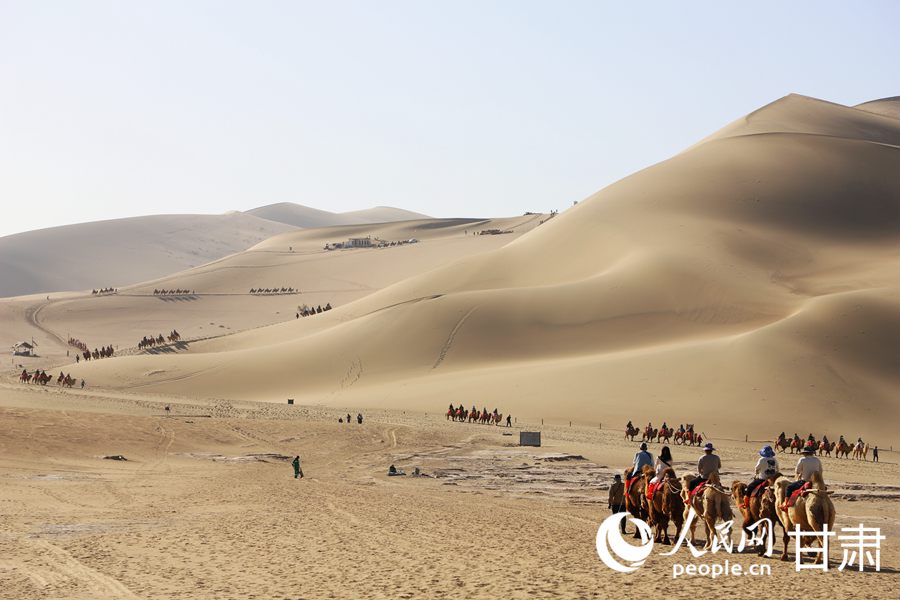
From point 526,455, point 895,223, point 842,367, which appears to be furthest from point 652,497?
point 895,223

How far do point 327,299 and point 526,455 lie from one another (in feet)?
288

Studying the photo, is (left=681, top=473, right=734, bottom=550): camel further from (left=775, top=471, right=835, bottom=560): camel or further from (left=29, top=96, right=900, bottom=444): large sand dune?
(left=29, top=96, right=900, bottom=444): large sand dune

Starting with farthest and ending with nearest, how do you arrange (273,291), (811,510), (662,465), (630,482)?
(273,291) → (630,482) → (662,465) → (811,510)

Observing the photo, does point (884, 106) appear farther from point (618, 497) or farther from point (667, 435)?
point (618, 497)

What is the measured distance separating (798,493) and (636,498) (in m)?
3.38

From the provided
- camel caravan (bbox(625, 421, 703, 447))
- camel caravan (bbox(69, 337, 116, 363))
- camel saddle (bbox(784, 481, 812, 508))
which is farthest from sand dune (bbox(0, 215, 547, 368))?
camel saddle (bbox(784, 481, 812, 508))

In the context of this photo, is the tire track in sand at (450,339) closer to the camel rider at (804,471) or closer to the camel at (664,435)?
the camel at (664,435)

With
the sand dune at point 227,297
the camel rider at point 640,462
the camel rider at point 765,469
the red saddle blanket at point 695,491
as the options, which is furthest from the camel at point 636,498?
the sand dune at point 227,297

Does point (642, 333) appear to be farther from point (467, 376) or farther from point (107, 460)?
point (107, 460)

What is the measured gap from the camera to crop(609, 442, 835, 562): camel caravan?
15.5 m

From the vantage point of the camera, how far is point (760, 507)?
1700cm

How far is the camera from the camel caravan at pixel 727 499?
1547 centimetres

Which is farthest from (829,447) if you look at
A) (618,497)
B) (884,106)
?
(884,106)

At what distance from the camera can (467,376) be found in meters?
59.2
